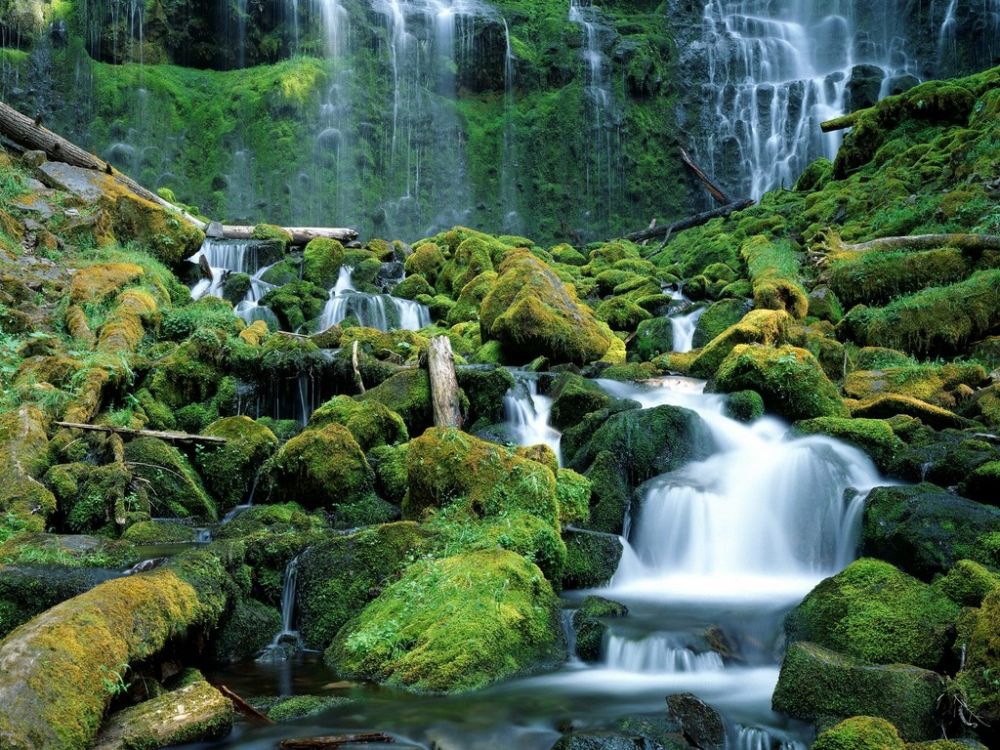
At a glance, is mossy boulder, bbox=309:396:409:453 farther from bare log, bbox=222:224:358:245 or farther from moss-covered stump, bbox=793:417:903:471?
bare log, bbox=222:224:358:245

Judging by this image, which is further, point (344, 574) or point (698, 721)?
point (344, 574)

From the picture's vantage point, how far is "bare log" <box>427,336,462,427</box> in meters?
10.9

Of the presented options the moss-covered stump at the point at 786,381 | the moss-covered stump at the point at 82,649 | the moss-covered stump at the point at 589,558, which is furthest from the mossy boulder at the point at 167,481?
the moss-covered stump at the point at 786,381

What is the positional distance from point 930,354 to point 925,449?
4.50 meters

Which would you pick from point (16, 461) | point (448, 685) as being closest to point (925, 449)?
point (448, 685)

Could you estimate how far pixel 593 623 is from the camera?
6152mm

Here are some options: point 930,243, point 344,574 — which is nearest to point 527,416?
point 344,574

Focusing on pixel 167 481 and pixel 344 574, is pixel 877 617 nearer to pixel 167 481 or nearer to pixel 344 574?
pixel 344 574

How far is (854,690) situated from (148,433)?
25.5 feet

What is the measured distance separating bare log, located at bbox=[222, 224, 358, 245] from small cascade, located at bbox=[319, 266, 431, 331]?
12.3 feet

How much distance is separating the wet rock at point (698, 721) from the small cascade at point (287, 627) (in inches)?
122

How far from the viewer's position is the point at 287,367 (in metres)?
12.0

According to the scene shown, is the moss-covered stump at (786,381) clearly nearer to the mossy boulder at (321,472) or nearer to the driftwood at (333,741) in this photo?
the mossy boulder at (321,472)

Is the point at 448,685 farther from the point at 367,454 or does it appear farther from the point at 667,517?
the point at 367,454
